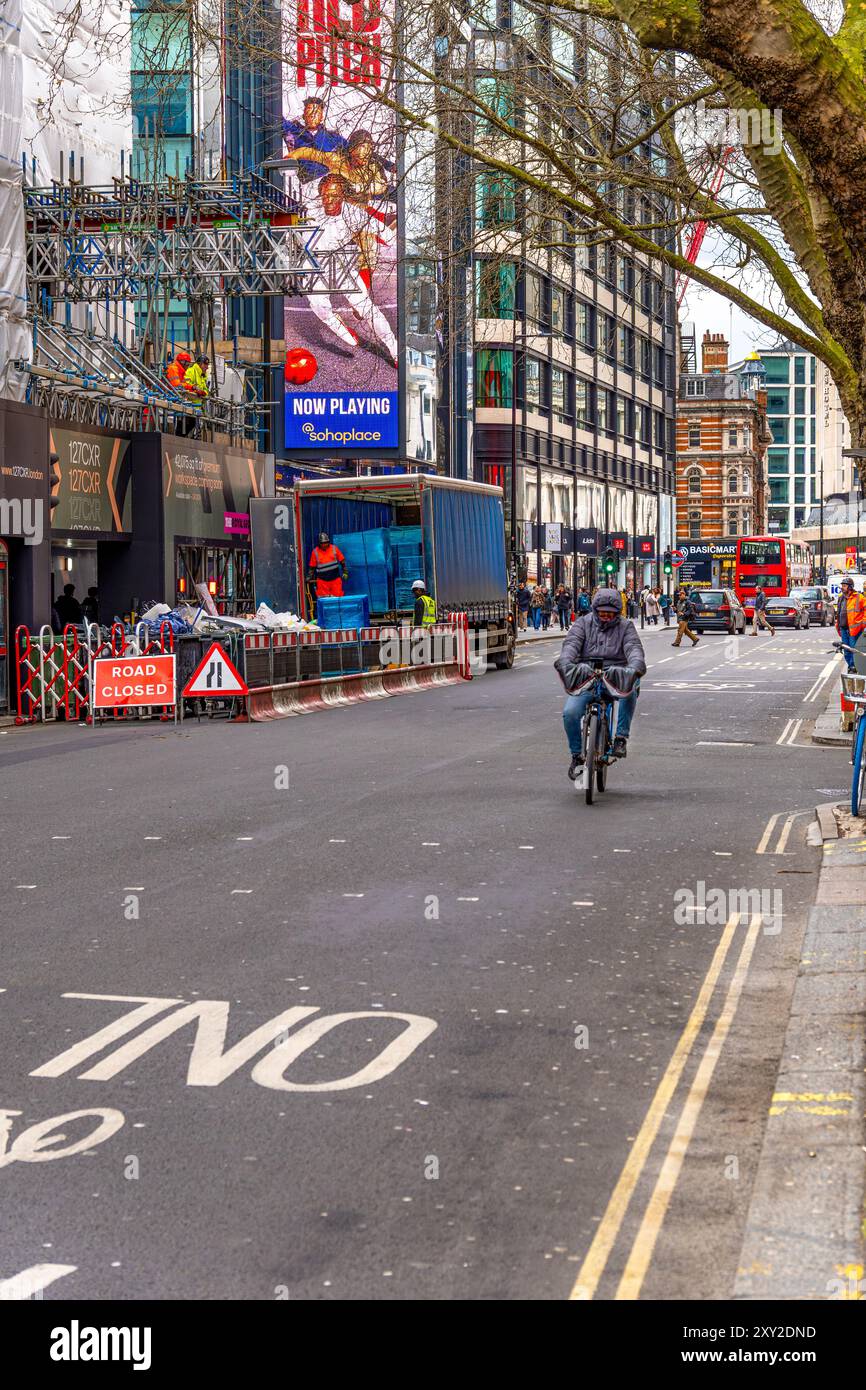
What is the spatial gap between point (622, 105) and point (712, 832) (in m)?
11.8

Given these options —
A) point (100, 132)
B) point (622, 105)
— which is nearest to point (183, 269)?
point (100, 132)

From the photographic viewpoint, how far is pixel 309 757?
1784 centimetres

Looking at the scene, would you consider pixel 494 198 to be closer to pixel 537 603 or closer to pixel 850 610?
pixel 850 610

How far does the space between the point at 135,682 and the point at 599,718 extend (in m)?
11.2

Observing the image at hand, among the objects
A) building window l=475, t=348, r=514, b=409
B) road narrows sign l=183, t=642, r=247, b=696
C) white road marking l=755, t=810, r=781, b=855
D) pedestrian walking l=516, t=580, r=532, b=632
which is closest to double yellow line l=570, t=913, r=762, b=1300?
white road marking l=755, t=810, r=781, b=855

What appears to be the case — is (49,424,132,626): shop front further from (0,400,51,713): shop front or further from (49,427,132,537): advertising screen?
(0,400,51,713): shop front

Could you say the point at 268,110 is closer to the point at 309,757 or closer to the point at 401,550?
the point at 401,550

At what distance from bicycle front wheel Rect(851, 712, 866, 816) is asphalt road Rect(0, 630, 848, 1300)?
2.12ft

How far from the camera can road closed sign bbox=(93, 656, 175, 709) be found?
76.7 feet

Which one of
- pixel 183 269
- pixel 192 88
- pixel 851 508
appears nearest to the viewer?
pixel 192 88

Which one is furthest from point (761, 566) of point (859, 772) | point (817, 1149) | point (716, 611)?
point (817, 1149)

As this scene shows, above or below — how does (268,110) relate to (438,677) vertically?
above

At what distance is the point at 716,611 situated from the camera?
60.1 m

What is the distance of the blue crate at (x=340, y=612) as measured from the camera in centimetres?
3075
